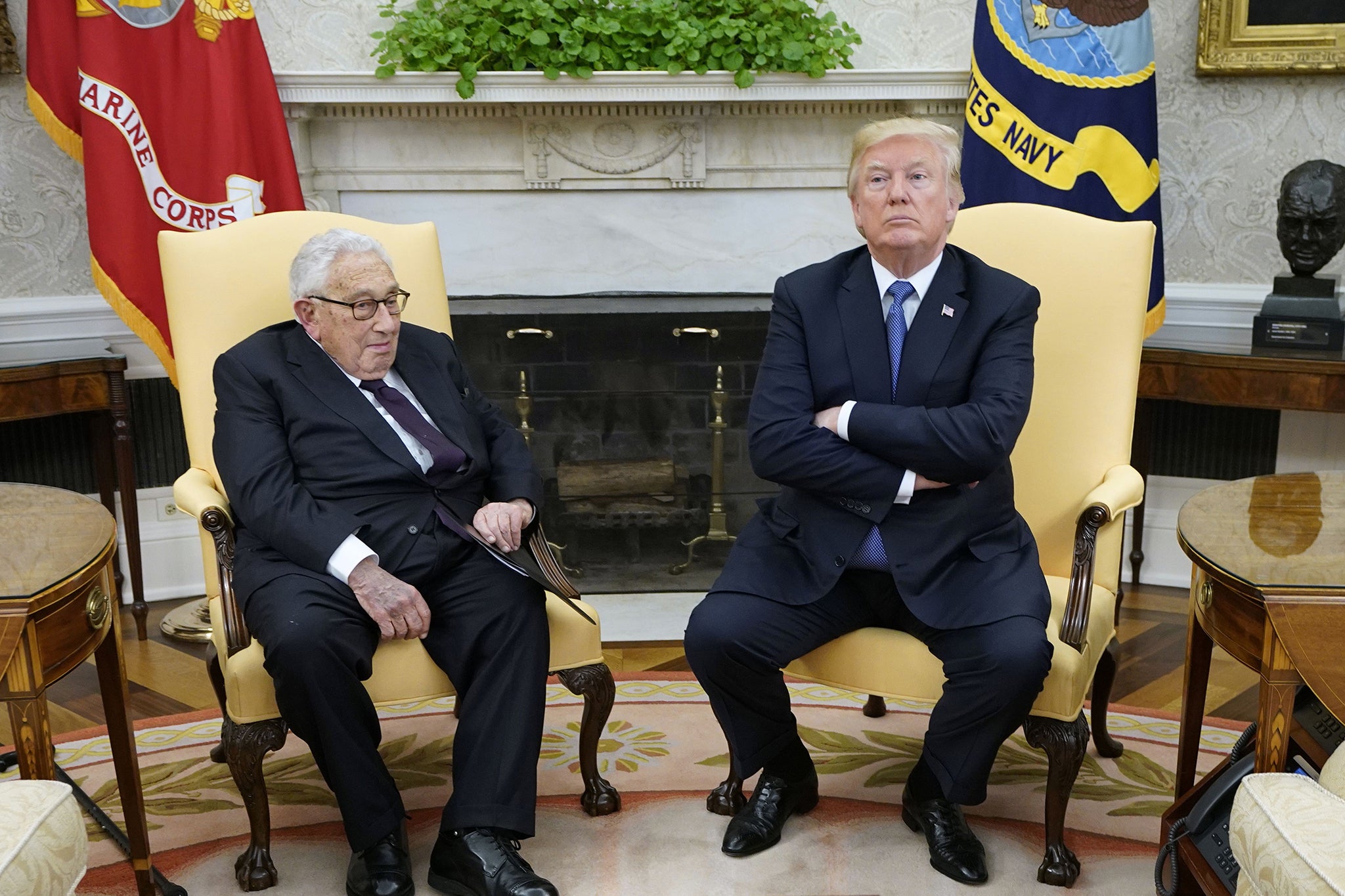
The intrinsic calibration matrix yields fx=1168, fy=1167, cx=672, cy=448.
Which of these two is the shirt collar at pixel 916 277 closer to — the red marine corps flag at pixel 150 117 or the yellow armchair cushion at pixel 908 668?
the yellow armchair cushion at pixel 908 668

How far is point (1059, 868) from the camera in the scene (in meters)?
2.05

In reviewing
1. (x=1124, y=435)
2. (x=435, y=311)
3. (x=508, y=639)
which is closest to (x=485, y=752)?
(x=508, y=639)

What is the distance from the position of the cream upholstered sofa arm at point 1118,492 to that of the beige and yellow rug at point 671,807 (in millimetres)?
633

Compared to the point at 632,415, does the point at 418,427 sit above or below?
above

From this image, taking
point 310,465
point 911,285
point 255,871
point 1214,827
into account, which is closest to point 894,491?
point 911,285

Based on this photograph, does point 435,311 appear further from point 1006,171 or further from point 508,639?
point 1006,171

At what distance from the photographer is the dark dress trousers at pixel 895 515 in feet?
6.59

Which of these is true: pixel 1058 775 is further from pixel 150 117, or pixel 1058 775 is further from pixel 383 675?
pixel 150 117

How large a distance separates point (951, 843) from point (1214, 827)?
443 millimetres

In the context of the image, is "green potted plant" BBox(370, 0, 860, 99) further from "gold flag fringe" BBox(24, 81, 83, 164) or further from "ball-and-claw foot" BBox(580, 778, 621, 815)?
"ball-and-claw foot" BBox(580, 778, 621, 815)

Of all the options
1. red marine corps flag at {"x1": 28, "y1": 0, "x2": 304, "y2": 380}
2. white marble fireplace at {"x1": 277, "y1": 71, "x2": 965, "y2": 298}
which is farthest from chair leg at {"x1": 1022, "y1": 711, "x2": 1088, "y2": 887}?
red marine corps flag at {"x1": 28, "y1": 0, "x2": 304, "y2": 380}

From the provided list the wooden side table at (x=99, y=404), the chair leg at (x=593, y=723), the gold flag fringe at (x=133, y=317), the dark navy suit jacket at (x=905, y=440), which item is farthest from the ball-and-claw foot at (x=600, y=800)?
the gold flag fringe at (x=133, y=317)

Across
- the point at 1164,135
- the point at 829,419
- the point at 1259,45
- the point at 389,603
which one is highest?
the point at 1259,45

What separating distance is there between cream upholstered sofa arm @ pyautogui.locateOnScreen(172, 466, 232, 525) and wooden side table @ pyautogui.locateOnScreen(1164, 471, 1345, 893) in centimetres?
168
